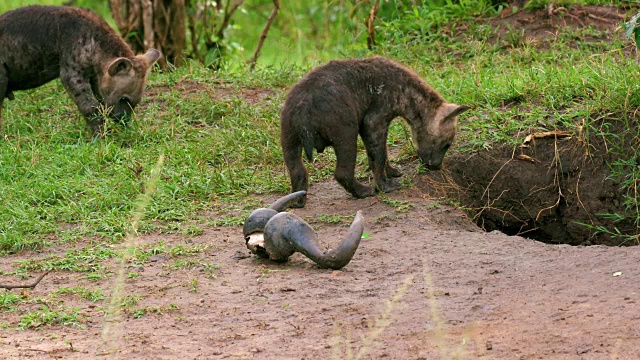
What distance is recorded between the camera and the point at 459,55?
409 inches

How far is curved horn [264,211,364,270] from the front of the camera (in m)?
5.88

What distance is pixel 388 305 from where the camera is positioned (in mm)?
4543

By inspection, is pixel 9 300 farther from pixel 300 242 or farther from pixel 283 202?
pixel 283 202

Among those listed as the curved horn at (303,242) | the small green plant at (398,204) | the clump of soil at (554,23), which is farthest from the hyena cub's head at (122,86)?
the clump of soil at (554,23)

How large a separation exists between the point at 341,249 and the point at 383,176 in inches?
71.7

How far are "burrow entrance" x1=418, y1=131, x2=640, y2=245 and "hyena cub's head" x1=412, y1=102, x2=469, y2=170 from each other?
0.80 ft

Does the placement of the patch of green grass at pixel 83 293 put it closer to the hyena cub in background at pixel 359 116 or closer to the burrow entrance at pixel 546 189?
the hyena cub in background at pixel 359 116

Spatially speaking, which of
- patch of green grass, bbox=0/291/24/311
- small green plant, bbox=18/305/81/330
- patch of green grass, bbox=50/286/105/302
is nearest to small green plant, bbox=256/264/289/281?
patch of green grass, bbox=50/286/105/302

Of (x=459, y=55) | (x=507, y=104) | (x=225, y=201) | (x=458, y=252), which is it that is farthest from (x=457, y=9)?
(x=458, y=252)

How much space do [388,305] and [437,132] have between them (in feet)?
10.9

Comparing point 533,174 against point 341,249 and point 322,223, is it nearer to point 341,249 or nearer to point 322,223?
point 322,223

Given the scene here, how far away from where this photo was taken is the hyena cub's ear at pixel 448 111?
760 cm

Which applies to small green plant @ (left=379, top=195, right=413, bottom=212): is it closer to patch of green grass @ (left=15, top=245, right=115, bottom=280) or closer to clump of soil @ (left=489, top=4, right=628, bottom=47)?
patch of green grass @ (left=15, top=245, right=115, bottom=280)

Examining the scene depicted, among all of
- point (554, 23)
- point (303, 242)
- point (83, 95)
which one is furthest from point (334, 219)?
point (554, 23)
